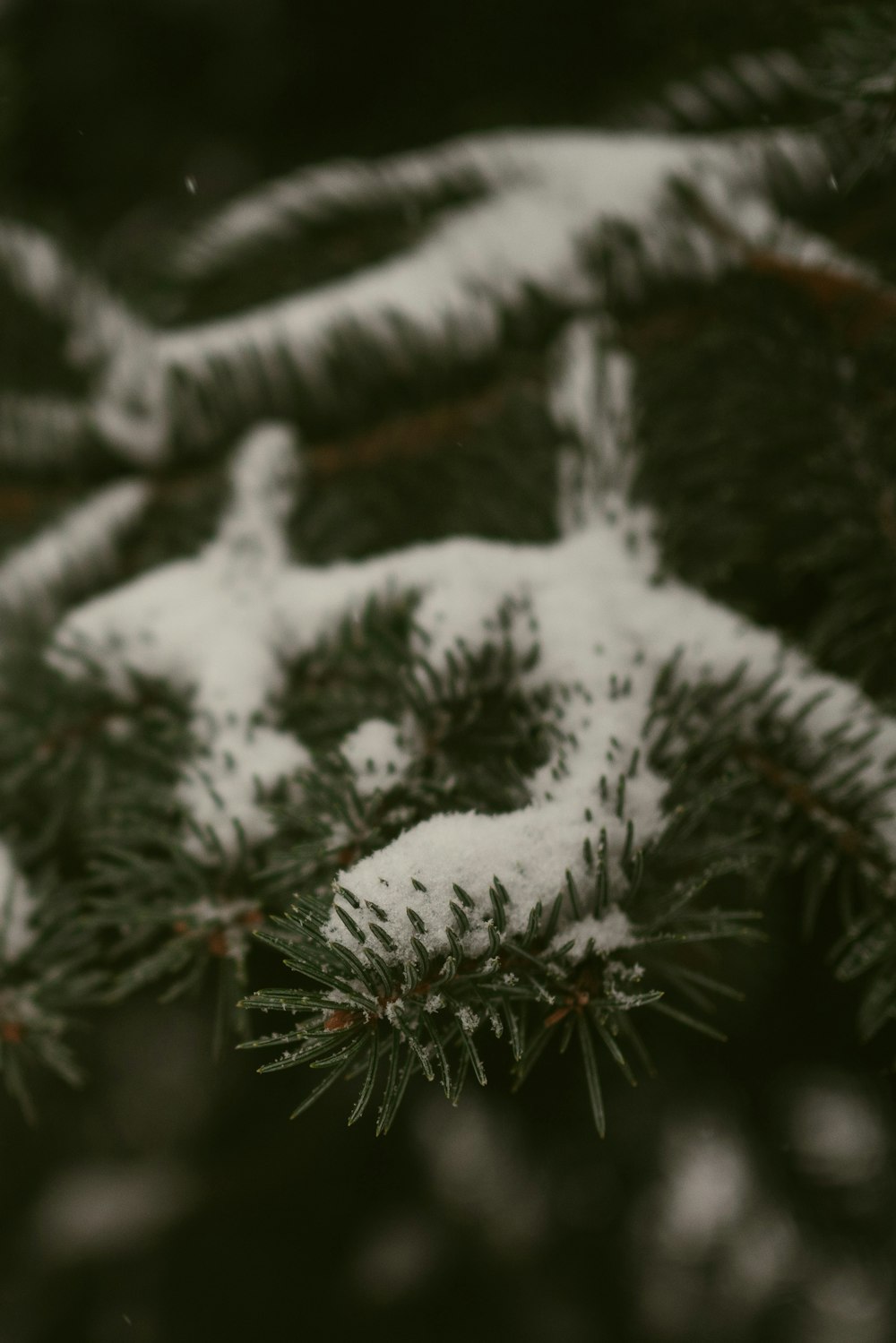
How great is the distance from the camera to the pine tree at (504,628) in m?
0.47

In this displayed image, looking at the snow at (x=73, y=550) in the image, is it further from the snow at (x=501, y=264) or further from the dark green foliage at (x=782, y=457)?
the dark green foliage at (x=782, y=457)

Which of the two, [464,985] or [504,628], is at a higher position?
[504,628]

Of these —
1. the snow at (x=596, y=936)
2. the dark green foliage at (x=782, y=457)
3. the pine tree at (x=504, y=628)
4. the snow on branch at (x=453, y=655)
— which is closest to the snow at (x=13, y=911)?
the pine tree at (x=504, y=628)

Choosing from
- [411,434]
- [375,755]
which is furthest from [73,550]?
[375,755]

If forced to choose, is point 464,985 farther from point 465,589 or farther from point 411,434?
point 411,434

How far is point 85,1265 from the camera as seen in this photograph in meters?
1.49

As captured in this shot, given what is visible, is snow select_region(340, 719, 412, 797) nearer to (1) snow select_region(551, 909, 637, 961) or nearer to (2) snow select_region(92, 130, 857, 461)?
(1) snow select_region(551, 909, 637, 961)

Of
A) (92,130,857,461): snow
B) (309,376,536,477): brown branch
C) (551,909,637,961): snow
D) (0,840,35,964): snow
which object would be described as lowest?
(551,909,637,961): snow

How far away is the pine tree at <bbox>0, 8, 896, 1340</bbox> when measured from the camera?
47 cm

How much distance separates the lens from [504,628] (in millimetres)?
593

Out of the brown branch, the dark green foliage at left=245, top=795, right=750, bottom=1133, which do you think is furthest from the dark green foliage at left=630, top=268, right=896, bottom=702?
the dark green foliage at left=245, top=795, right=750, bottom=1133

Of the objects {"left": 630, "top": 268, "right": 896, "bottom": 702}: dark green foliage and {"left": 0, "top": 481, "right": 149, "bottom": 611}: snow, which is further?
{"left": 0, "top": 481, "right": 149, "bottom": 611}: snow

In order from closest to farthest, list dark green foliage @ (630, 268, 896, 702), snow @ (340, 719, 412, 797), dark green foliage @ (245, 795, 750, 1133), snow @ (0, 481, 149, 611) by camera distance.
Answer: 1. dark green foliage @ (245, 795, 750, 1133)
2. snow @ (340, 719, 412, 797)
3. dark green foliage @ (630, 268, 896, 702)
4. snow @ (0, 481, 149, 611)

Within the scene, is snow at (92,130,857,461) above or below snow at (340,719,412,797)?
above
